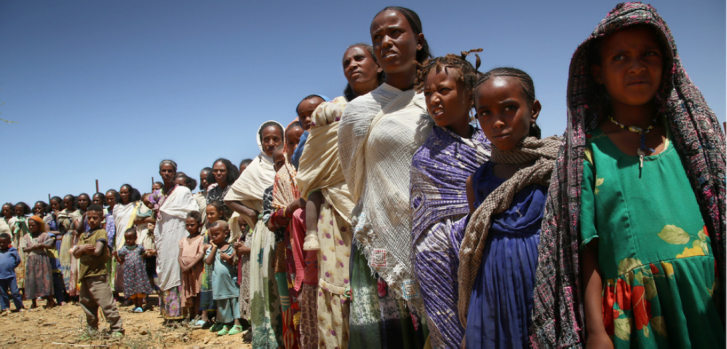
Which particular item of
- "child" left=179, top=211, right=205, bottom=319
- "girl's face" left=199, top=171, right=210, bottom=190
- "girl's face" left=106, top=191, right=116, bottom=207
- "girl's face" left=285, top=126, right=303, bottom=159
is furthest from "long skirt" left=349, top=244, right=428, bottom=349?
"girl's face" left=106, top=191, right=116, bottom=207

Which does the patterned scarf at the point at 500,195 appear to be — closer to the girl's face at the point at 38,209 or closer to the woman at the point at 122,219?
the woman at the point at 122,219

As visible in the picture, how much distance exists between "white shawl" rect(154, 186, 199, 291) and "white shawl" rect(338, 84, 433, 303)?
6518 mm

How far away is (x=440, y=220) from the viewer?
7.11 feet

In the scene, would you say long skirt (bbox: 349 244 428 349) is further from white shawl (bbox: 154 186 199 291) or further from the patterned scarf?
white shawl (bbox: 154 186 199 291)

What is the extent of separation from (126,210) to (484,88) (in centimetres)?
1116

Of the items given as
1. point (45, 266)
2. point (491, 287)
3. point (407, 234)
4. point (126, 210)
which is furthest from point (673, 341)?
point (45, 266)

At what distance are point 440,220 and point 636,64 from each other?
104cm

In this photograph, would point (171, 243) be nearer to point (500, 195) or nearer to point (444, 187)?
point (444, 187)

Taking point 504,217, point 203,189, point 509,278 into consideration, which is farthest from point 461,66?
point 203,189

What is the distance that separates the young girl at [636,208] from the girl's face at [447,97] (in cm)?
67

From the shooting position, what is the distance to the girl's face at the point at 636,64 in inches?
59.5

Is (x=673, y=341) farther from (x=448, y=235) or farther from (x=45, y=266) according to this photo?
(x=45, y=266)

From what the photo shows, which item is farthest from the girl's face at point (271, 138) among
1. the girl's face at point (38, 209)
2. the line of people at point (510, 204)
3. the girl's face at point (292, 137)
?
the girl's face at point (38, 209)

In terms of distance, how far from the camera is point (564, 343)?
1500 mm
